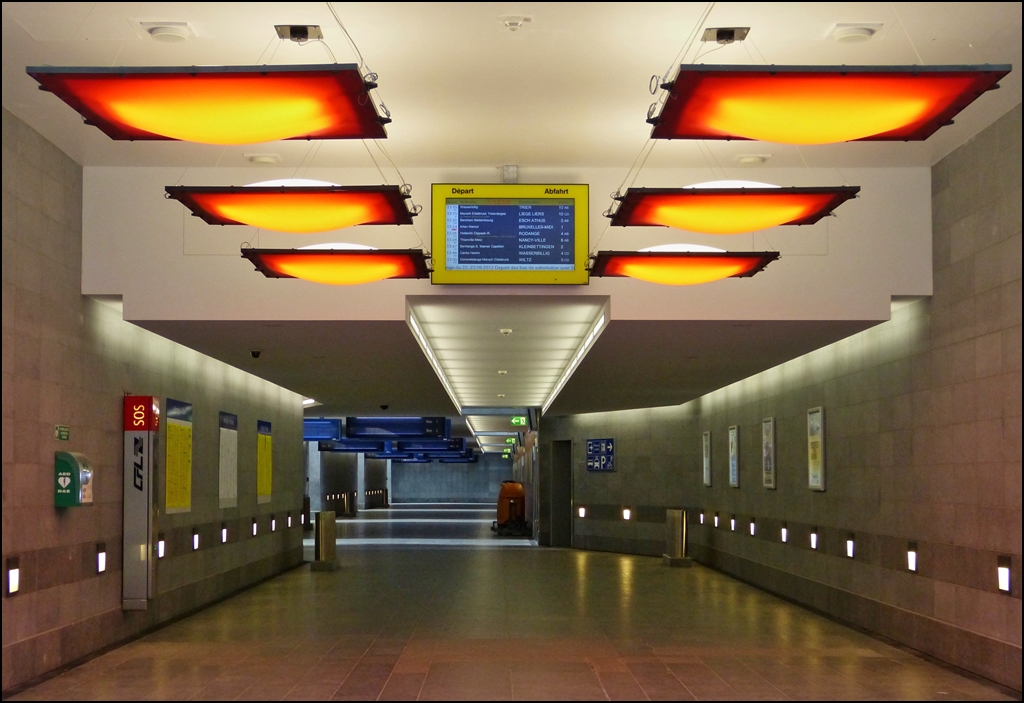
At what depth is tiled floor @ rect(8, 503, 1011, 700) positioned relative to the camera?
26.4 feet

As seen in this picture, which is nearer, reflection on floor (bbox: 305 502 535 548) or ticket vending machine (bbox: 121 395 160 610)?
ticket vending machine (bbox: 121 395 160 610)

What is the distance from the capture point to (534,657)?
9.45 meters

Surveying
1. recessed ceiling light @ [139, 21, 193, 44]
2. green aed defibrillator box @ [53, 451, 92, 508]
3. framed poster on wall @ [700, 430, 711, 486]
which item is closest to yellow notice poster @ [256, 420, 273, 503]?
green aed defibrillator box @ [53, 451, 92, 508]

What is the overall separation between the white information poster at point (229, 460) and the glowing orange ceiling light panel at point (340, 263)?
22.6 feet

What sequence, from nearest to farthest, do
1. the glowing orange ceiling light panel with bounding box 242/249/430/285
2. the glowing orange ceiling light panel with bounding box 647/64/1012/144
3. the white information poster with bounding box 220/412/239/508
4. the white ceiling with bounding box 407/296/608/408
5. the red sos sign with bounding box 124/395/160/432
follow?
the glowing orange ceiling light panel with bounding box 647/64/1012/144
the glowing orange ceiling light panel with bounding box 242/249/430/285
the white ceiling with bounding box 407/296/608/408
the red sos sign with bounding box 124/395/160/432
the white information poster with bounding box 220/412/239/508

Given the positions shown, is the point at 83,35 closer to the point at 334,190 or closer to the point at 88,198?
the point at 334,190

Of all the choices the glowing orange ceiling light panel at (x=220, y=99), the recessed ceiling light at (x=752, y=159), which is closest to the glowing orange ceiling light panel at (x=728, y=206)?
the glowing orange ceiling light panel at (x=220, y=99)

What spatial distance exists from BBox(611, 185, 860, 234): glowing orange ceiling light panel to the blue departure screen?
2415mm

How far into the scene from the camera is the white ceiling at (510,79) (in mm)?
6402

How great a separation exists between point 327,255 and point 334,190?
1314 mm

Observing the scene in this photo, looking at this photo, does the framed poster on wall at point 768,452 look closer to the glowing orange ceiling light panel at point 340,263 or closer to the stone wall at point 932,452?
the stone wall at point 932,452

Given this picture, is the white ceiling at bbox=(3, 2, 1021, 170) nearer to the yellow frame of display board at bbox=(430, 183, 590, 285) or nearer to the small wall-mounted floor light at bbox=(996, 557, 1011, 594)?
the yellow frame of display board at bbox=(430, 183, 590, 285)

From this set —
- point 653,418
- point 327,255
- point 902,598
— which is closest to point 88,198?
point 327,255

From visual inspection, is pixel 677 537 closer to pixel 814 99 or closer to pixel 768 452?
pixel 768 452
